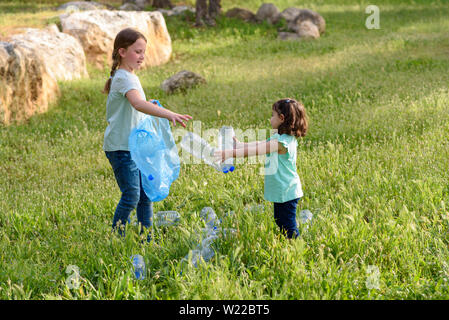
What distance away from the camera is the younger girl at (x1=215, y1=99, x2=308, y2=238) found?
3941mm

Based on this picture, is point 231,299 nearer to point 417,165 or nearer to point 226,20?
point 417,165

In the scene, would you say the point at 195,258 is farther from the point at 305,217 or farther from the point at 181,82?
the point at 181,82

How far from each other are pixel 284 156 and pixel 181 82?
27.9 ft

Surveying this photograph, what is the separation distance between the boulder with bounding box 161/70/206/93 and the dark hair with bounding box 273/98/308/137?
833cm

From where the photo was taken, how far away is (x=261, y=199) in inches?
211

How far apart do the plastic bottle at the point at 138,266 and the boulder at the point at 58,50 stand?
9.51 m

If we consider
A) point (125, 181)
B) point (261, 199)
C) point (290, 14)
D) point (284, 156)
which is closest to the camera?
point (284, 156)

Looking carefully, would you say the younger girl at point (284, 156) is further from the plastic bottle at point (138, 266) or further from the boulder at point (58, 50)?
the boulder at point (58, 50)

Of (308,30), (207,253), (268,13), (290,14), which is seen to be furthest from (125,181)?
(268,13)

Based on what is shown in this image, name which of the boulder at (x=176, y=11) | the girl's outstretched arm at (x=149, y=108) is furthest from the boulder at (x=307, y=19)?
the girl's outstretched arm at (x=149, y=108)

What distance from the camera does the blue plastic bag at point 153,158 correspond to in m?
4.32

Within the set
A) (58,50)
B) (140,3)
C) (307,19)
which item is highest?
(140,3)

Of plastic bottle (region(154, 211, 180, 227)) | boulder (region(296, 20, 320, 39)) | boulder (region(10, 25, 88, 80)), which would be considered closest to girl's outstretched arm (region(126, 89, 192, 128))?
plastic bottle (region(154, 211, 180, 227))

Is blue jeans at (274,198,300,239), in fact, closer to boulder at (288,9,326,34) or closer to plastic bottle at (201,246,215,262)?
plastic bottle at (201,246,215,262)
